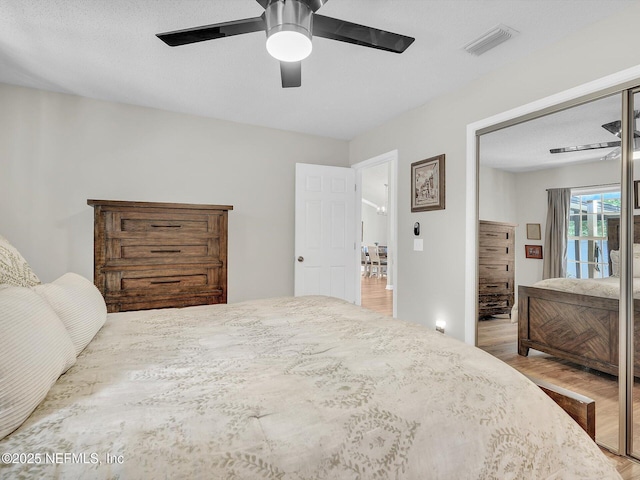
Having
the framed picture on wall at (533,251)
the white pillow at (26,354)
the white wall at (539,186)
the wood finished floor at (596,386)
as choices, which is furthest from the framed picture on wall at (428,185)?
the white pillow at (26,354)

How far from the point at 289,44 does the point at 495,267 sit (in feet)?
7.13

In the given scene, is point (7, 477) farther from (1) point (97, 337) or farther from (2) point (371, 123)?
(2) point (371, 123)

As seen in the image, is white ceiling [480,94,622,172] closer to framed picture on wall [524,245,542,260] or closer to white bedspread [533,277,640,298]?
framed picture on wall [524,245,542,260]

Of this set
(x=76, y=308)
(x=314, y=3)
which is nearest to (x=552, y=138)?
(x=314, y=3)

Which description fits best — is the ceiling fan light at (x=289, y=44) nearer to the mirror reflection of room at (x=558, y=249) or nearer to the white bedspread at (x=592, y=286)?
the mirror reflection of room at (x=558, y=249)

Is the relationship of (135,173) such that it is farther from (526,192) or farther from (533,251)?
(533,251)

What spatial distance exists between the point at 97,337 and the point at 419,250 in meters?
2.79

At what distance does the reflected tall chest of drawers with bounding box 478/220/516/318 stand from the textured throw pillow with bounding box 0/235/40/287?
2.83 metres

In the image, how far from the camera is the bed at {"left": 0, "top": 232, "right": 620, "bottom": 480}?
67cm

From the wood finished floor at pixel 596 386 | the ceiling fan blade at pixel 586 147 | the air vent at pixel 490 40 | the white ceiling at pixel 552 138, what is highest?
the air vent at pixel 490 40

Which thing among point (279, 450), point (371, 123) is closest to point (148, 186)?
point (371, 123)

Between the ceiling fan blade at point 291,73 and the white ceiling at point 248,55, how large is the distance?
363 mm

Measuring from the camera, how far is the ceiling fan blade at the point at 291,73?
2025mm

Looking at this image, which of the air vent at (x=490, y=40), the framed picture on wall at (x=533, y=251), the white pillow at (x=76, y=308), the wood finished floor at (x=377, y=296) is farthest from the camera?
the wood finished floor at (x=377, y=296)
